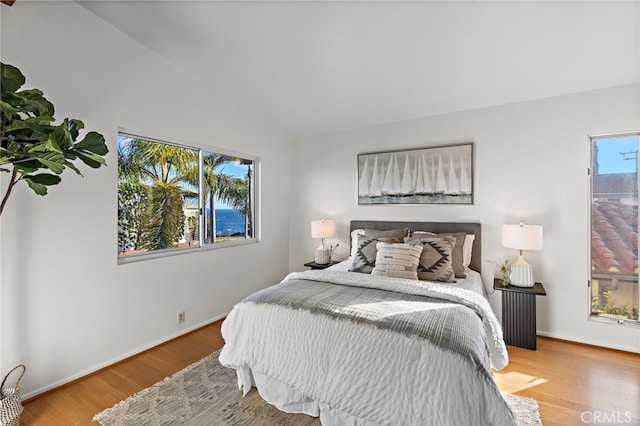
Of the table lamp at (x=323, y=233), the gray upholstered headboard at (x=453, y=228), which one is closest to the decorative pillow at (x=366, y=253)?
the gray upholstered headboard at (x=453, y=228)

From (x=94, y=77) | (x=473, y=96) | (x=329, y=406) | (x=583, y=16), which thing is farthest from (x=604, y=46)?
(x=94, y=77)

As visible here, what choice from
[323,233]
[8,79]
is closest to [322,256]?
[323,233]

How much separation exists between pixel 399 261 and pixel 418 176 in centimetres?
131

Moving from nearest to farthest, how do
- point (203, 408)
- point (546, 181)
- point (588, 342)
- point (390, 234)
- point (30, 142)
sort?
point (30, 142) < point (203, 408) < point (588, 342) < point (546, 181) < point (390, 234)

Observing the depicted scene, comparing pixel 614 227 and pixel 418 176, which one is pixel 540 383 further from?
pixel 418 176

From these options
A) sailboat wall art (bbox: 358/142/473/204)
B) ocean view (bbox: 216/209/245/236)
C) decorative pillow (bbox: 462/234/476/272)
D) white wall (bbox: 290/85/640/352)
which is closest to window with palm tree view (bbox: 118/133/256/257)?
ocean view (bbox: 216/209/245/236)

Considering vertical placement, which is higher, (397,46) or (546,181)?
(397,46)

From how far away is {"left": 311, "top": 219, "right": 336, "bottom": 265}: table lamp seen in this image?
3.92m

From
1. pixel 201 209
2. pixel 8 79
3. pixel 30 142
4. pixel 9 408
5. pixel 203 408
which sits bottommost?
pixel 203 408

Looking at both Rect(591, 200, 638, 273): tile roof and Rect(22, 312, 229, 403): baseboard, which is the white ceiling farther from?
Rect(22, 312, 229, 403): baseboard

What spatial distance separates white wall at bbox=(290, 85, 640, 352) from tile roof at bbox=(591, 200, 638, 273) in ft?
0.36

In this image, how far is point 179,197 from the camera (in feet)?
10.6

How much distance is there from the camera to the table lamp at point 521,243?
2.72 m

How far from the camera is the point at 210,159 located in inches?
139
